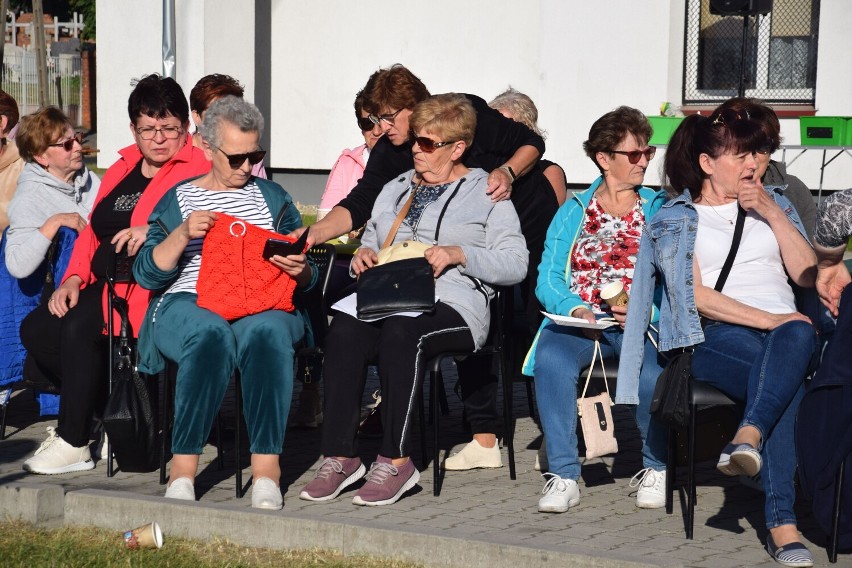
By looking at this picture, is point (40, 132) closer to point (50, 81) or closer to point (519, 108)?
point (519, 108)

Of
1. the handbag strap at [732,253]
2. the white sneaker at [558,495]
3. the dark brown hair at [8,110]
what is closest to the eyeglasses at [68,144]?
the dark brown hair at [8,110]

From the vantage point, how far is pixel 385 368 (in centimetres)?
557

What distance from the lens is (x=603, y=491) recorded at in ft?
19.1

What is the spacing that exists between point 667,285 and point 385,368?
1210 millimetres

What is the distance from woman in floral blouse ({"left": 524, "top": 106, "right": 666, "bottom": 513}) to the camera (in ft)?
18.7

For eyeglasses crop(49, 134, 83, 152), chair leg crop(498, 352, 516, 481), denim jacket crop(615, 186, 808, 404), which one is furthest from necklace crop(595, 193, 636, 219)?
eyeglasses crop(49, 134, 83, 152)

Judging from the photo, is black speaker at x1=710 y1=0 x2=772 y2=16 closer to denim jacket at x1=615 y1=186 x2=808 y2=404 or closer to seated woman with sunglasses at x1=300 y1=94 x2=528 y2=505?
seated woman with sunglasses at x1=300 y1=94 x2=528 y2=505

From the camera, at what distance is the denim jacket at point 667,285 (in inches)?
208

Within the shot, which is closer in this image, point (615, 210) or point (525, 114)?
point (615, 210)

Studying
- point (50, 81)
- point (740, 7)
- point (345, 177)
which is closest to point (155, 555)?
point (345, 177)

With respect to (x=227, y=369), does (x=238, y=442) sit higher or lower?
lower

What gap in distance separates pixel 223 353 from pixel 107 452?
101 centimetres

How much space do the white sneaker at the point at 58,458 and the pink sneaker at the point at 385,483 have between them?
5.06ft

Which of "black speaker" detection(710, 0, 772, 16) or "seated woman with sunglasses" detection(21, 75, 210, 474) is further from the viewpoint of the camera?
"black speaker" detection(710, 0, 772, 16)
